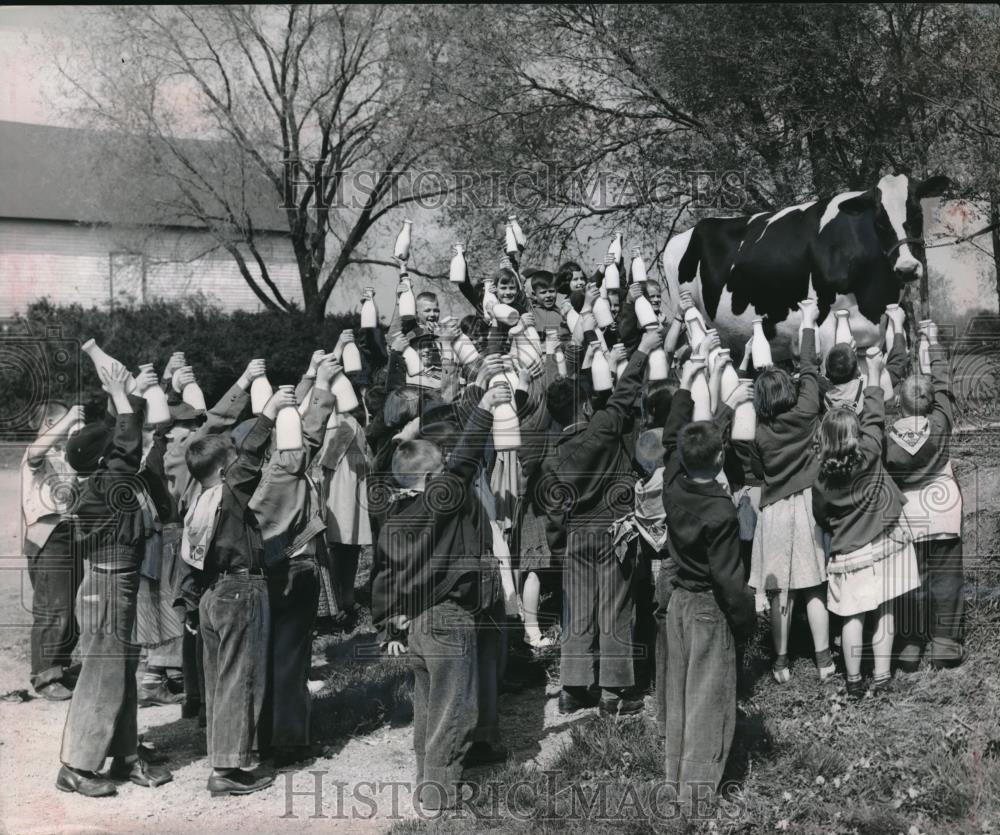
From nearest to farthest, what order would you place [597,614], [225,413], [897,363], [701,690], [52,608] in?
[701,690], [597,614], [225,413], [52,608], [897,363]

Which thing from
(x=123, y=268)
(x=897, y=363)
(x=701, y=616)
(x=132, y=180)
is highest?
(x=132, y=180)

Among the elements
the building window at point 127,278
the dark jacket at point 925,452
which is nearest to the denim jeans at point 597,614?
the dark jacket at point 925,452

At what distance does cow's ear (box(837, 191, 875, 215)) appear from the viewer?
825 cm

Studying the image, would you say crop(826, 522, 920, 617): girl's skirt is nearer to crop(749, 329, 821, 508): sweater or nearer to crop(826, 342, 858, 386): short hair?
crop(749, 329, 821, 508): sweater

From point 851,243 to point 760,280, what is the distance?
964 mm

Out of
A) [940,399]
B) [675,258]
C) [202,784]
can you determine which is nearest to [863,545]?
[940,399]

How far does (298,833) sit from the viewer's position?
15.5ft

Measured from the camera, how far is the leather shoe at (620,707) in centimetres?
575

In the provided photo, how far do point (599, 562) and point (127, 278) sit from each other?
1314 cm

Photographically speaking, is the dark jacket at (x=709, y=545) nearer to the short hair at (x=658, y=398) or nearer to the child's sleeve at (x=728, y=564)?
the child's sleeve at (x=728, y=564)

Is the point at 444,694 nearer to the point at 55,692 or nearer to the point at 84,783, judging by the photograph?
the point at 84,783

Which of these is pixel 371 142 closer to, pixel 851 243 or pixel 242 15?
pixel 242 15

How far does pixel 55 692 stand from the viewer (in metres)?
6.50

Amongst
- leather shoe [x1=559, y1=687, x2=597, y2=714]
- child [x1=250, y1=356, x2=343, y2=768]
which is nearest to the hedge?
child [x1=250, y1=356, x2=343, y2=768]
